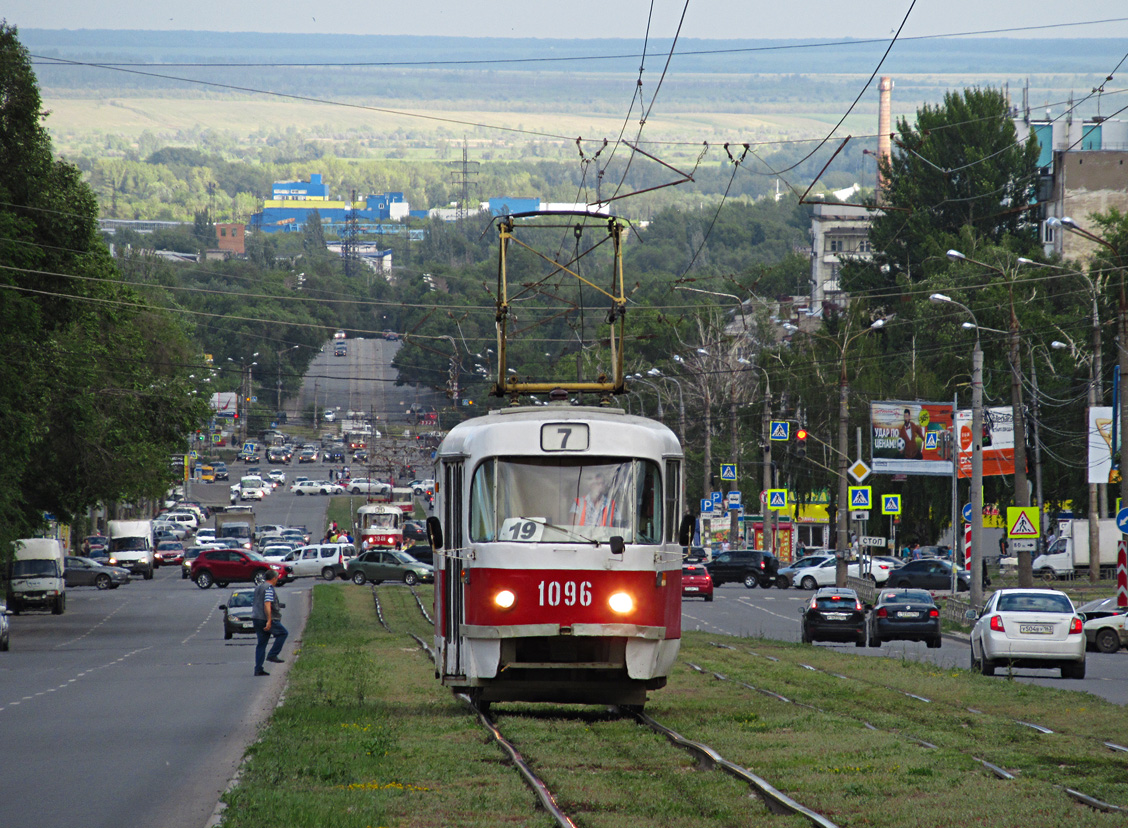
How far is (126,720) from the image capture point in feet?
56.3

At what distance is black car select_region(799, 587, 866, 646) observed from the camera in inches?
1293

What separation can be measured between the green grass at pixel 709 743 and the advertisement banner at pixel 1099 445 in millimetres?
23982

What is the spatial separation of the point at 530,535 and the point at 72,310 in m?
27.6

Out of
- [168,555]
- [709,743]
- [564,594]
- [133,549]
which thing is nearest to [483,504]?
[564,594]

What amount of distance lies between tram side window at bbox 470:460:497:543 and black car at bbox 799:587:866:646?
18601mm

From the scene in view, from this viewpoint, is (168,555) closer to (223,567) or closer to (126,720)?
(223,567)

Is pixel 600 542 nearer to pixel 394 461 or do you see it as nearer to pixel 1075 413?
pixel 1075 413

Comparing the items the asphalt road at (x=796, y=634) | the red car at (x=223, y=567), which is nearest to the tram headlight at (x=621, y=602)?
the asphalt road at (x=796, y=634)

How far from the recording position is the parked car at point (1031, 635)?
23656 millimetres

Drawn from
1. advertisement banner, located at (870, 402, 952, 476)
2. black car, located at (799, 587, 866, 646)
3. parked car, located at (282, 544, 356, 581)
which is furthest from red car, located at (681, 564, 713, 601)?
black car, located at (799, 587, 866, 646)

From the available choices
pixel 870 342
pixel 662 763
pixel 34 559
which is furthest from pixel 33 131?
pixel 870 342

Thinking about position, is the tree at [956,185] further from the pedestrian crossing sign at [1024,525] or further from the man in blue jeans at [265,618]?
the man in blue jeans at [265,618]

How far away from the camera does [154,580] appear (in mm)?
70188

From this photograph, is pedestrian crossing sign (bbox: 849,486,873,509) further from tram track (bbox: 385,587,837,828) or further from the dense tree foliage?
tram track (bbox: 385,587,837,828)
